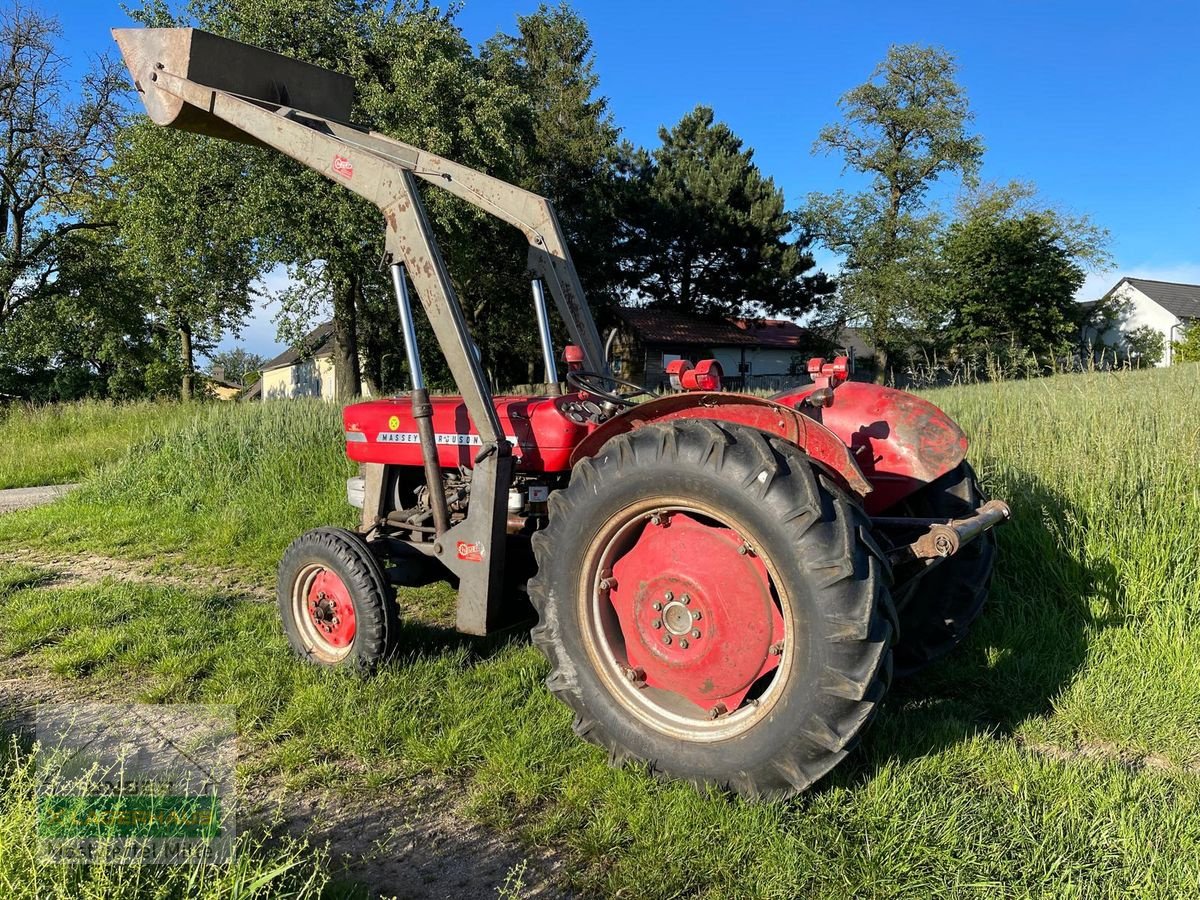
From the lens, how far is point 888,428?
10.1 ft

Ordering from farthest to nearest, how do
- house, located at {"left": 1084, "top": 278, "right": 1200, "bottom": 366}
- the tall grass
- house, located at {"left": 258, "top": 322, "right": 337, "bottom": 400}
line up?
house, located at {"left": 1084, "top": 278, "right": 1200, "bottom": 366}
house, located at {"left": 258, "top": 322, "right": 337, "bottom": 400}
the tall grass

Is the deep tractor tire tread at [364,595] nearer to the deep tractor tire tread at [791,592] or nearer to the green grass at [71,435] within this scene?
the deep tractor tire tread at [791,592]

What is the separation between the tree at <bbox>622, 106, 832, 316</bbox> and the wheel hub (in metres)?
28.0

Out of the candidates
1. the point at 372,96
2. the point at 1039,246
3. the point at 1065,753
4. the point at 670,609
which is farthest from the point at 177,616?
the point at 1039,246

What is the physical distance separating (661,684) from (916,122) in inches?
1566

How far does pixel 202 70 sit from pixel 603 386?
246 centimetres

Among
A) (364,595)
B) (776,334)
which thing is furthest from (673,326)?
(364,595)

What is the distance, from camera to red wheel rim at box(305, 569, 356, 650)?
370 cm

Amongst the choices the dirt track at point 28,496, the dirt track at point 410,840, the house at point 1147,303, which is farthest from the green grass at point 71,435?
the house at point 1147,303

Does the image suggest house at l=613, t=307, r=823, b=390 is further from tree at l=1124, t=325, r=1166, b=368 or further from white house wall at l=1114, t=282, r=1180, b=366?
white house wall at l=1114, t=282, r=1180, b=366

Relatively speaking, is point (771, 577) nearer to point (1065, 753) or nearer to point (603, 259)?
point (1065, 753)

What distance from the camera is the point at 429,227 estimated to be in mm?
3303

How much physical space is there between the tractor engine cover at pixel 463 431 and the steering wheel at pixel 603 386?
0.08 metres

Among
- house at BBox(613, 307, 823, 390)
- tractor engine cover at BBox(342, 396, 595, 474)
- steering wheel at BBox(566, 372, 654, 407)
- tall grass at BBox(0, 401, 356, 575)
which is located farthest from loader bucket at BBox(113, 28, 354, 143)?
house at BBox(613, 307, 823, 390)
